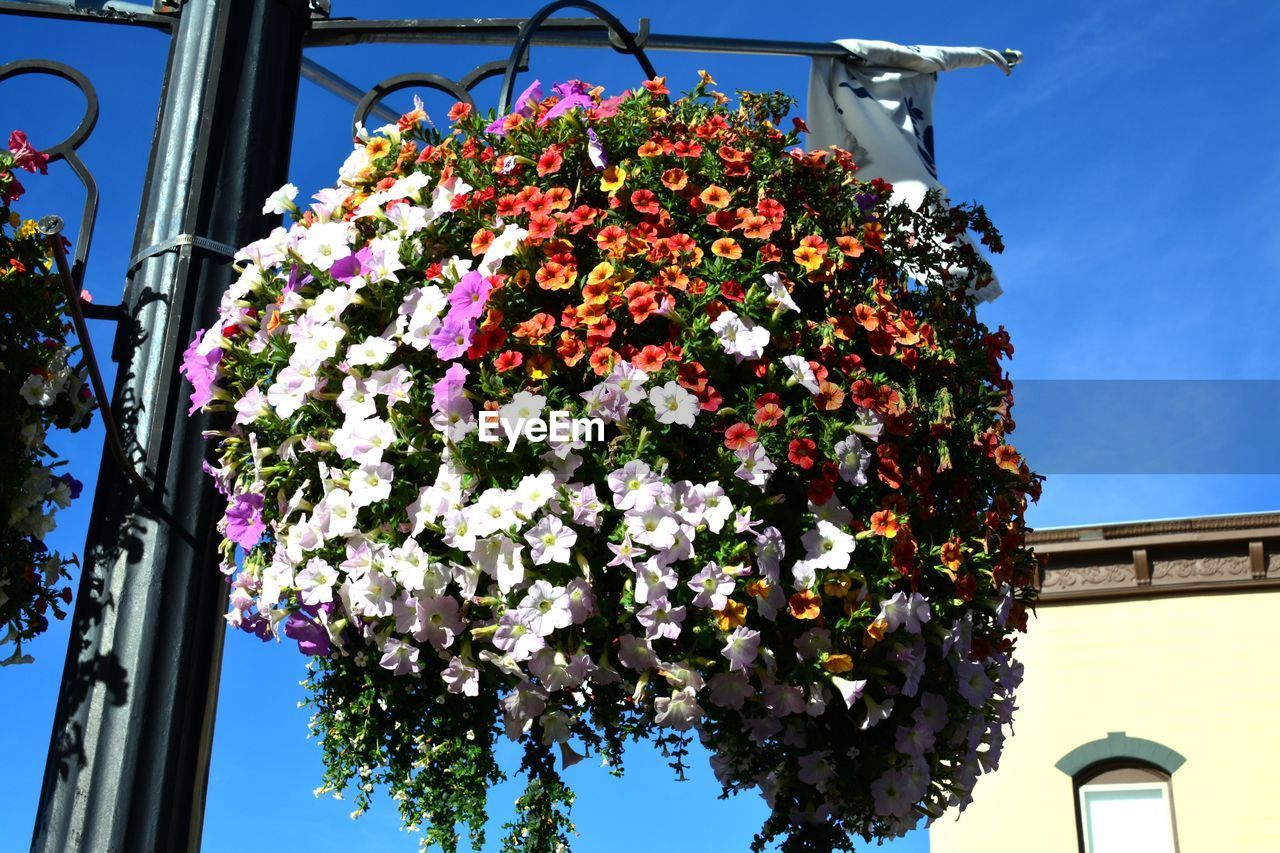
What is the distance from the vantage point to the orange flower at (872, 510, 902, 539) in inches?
125

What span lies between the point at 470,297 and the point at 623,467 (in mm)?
571

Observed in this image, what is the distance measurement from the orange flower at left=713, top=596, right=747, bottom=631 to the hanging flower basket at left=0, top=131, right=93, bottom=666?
2.19 meters

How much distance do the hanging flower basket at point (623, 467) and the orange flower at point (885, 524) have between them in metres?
0.01

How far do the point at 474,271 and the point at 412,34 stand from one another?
61.5 inches

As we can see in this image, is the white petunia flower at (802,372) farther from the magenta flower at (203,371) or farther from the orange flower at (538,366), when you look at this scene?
the magenta flower at (203,371)

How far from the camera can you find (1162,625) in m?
13.4

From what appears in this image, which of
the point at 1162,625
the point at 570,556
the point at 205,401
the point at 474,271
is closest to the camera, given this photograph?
the point at 570,556

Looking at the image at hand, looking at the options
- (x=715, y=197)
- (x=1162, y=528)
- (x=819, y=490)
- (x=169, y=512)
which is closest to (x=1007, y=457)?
(x=819, y=490)

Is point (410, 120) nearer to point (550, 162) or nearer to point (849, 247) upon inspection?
point (550, 162)

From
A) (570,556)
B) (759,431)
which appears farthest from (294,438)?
(759,431)

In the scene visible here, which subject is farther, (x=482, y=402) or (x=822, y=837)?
(x=822, y=837)

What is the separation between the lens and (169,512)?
3770mm

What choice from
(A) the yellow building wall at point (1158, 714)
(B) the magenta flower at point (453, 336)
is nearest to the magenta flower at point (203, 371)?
(B) the magenta flower at point (453, 336)

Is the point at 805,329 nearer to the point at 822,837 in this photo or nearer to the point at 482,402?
the point at 482,402
